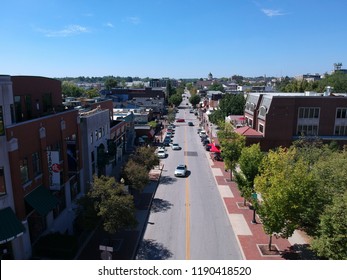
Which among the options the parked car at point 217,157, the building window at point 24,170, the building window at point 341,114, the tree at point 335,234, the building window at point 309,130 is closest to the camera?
the tree at point 335,234

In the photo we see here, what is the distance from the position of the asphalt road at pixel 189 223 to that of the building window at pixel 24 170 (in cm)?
950

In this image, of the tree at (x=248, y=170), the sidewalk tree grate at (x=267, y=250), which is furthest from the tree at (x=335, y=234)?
the tree at (x=248, y=170)

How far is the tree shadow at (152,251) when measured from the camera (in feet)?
69.5

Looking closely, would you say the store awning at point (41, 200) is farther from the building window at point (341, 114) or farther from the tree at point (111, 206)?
the building window at point (341, 114)

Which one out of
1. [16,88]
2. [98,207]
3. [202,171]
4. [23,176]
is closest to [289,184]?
[98,207]

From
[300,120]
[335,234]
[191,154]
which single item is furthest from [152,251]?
[300,120]

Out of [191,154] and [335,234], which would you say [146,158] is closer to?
[335,234]

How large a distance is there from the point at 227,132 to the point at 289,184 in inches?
884

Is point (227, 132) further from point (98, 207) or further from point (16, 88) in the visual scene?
point (16, 88)

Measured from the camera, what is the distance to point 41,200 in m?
20.6

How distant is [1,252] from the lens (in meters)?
17.7

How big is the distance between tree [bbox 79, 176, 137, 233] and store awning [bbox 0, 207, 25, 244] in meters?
4.85

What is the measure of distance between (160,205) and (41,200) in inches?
522

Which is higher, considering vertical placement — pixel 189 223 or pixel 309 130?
pixel 309 130
